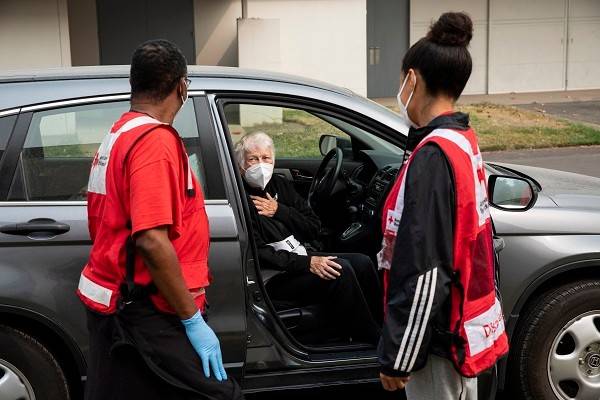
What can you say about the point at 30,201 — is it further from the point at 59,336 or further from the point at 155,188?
the point at 155,188

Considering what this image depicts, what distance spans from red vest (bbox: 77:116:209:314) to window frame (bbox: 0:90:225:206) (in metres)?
0.86

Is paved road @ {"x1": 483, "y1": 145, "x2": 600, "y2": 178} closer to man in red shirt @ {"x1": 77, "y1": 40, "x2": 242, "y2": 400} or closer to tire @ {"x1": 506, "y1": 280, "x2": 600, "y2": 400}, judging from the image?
tire @ {"x1": 506, "y1": 280, "x2": 600, "y2": 400}

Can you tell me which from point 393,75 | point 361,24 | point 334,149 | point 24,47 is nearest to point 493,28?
point 393,75

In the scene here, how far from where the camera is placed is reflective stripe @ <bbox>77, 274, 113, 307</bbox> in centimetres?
274

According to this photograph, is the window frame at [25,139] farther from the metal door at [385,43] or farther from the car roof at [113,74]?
the metal door at [385,43]

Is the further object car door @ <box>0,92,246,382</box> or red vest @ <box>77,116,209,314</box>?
car door @ <box>0,92,246,382</box>

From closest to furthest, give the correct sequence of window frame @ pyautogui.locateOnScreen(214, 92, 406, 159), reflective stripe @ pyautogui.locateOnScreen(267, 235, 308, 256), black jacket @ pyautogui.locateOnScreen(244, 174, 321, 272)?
window frame @ pyautogui.locateOnScreen(214, 92, 406, 159), black jacket @ pyautogui.locateOnScreen(244, 174, 321, 272), reflective stripe @ pyautogui.locateOnScreen(267, 235, 308, 256)

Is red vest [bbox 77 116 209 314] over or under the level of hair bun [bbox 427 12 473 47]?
under

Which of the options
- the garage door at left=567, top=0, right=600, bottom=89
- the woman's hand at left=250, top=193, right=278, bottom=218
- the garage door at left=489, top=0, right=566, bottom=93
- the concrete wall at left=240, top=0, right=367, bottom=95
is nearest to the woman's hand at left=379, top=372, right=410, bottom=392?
the woman's hand at left=250, top=193, right=278, bottom=218

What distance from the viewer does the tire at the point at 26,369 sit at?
352 cm

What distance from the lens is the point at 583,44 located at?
20.7 meters

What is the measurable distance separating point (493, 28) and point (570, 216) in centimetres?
1674

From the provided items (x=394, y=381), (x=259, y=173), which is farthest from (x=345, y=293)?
(x=394, y=381)

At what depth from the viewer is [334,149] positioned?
5.02m
